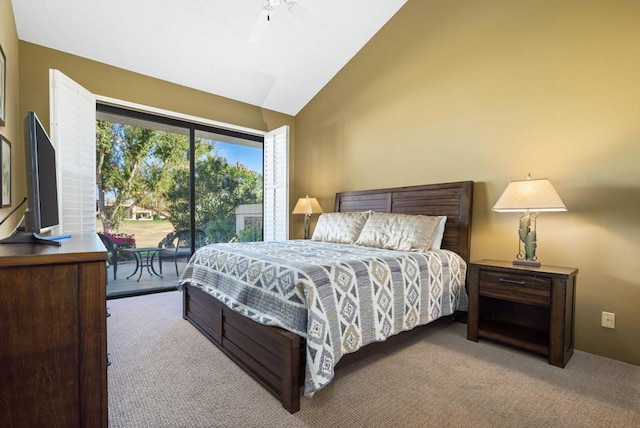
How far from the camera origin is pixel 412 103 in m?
3.61

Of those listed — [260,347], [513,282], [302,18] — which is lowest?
[260,347]

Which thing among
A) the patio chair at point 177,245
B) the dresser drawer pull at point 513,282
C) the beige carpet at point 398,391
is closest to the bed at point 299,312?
the beige carpet at point 398,391

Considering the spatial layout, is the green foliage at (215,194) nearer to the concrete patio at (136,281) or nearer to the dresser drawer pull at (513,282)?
the concrete patio at (136,281)

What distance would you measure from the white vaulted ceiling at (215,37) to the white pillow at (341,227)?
207 centimetres

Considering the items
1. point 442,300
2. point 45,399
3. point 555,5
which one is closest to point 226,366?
point 45,399

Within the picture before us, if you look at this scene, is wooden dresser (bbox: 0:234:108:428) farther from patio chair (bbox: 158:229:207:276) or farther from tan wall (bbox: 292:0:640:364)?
patio chair (bbox: 158:229:207:276)

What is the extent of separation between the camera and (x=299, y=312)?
1742mm

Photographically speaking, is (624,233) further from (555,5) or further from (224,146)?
(224,146)

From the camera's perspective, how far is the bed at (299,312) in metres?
1.69

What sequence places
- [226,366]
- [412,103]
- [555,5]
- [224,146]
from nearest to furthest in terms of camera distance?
[226,366], [555,5], [412,103], [224,146]

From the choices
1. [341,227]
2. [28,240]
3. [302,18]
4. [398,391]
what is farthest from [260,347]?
[302,18]

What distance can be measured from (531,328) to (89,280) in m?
3.16

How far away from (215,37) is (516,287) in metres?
3.94

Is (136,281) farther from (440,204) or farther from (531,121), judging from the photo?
(531,121)
